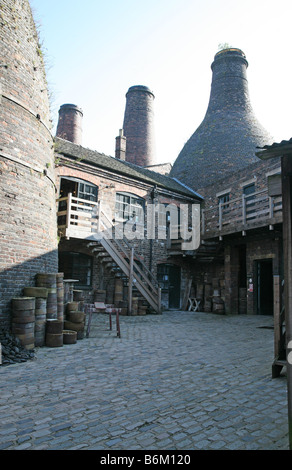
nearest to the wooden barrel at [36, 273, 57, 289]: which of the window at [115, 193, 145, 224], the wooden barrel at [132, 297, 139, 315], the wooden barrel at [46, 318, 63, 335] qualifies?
the wooden barrel at [46, 318, 63, 335]

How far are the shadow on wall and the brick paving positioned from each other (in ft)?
3.47

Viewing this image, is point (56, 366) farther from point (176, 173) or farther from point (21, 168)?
point (176, 173)

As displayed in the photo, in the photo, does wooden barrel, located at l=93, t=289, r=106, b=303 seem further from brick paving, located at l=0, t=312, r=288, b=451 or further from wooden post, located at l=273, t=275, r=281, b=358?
wooden post, located at l=273, t=275, r=281, b=358

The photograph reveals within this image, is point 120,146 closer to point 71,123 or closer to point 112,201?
point 71,123

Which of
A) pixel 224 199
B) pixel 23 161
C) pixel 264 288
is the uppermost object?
pixel 224 199

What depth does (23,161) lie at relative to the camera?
26.0 feet

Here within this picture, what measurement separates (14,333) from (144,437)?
4224 mm

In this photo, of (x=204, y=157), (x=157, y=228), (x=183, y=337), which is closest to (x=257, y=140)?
(x=204, y=157)

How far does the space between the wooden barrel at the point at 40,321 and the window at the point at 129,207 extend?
8.71 meters

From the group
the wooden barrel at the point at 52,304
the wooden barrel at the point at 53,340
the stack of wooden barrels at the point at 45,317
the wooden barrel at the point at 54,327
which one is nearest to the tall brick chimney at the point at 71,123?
the stack of wooden barrels at the point at 45,317

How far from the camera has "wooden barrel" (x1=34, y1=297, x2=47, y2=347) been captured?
682cm

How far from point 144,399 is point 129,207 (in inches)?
495

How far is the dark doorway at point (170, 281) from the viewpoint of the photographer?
17.2m

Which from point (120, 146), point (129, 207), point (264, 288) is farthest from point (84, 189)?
point (264, 288)
